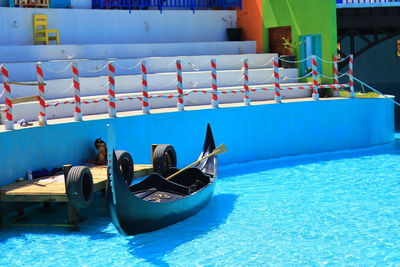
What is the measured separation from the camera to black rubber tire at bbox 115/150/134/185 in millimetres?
11391

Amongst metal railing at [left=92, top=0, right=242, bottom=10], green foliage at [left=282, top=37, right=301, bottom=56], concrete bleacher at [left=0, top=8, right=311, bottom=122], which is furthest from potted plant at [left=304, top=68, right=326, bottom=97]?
metal railing at [left=92, top=0, right=242, bottom=10]

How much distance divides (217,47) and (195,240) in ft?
31.5

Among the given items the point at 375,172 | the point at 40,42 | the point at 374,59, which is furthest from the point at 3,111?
the point at 374,59

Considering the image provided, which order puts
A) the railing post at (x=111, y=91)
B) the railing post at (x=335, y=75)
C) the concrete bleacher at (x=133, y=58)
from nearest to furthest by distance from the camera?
the railing post at (x=111, y=91) < the concrete bleacher at (x=133, y=58) < the railing post at (x=335, y=75)

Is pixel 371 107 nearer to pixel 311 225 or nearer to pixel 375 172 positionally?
pixel 375 172

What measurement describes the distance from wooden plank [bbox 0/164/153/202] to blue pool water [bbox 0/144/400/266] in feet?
1.62

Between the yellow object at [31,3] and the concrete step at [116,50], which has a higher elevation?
the yellow object at [31,3]

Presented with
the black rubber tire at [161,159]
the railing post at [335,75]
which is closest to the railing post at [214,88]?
the black rubber tire at [161,159]

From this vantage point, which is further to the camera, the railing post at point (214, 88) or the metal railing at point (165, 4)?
the metal railing at point (165, 4)

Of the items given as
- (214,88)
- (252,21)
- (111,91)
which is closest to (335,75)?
(252,21)

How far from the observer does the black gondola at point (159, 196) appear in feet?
30.4

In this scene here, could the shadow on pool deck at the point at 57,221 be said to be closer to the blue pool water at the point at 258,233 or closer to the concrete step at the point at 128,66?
the blue pool water at the point at 258,233

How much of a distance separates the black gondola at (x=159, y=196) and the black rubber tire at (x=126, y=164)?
506mm

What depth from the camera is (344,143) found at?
16266 millimetres
